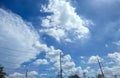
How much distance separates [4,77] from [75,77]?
191 feet

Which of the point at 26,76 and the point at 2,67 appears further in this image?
the point at 26,76

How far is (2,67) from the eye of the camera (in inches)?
2509

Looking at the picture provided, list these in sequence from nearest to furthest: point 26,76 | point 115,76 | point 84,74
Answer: point 26,76 < point 84,74 < point 115,76

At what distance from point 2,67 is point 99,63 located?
34.5 metres

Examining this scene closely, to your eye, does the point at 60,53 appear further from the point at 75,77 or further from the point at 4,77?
the point at 75,77

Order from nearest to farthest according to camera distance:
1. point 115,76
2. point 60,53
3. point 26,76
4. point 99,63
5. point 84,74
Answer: point 60,53, point 99,63, point 26,76, point 84,74, point 115,76

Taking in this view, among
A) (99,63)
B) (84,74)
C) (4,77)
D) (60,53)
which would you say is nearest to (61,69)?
(60,53)

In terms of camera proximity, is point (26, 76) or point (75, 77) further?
point (75, 77)

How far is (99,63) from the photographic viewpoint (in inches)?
2362

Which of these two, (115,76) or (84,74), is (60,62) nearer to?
(84,74)

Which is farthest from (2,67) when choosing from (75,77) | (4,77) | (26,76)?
(75,77)

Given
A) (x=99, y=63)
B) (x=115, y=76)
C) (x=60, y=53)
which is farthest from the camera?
(x=115, y=76)

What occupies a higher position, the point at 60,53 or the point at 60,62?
the point at 60,53

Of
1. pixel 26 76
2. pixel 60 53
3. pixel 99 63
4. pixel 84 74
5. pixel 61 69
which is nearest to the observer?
pixel 61 69
